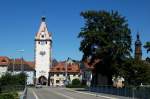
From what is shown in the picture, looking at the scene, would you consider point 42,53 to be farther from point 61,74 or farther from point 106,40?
point 106,40

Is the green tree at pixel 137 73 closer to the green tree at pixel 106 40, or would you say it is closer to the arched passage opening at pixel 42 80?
the green tree at pixel 106 40

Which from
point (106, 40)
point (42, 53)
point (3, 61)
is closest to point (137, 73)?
point (106, 40)

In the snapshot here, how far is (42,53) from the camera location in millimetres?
174250

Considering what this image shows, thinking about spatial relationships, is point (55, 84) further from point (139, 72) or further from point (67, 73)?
point (139, 72)

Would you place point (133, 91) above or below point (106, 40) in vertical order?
below

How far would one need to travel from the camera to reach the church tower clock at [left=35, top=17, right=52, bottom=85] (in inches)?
6816

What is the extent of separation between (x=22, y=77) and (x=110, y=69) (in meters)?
21.6

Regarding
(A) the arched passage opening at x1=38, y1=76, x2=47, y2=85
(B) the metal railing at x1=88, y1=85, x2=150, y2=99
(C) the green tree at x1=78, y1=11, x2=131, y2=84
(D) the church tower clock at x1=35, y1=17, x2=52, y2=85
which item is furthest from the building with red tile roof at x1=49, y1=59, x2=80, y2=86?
(B) the metal railing at x1=88, y1=85, x2=150, y2=99

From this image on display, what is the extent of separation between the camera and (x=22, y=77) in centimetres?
10038

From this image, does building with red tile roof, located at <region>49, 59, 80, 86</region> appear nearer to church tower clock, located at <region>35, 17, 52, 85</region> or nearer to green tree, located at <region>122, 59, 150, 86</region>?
church tower clock, located at <region>35, 17, 52, 85</region>

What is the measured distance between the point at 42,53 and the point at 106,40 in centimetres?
8675

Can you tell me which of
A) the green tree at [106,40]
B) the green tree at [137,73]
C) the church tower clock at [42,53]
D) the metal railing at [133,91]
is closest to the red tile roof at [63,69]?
the church tower clock at [42,53]

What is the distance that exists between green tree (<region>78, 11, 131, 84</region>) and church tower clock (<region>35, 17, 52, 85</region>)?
8091 centimetres

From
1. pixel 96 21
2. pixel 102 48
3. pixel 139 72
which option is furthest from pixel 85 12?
pixel 139 72
